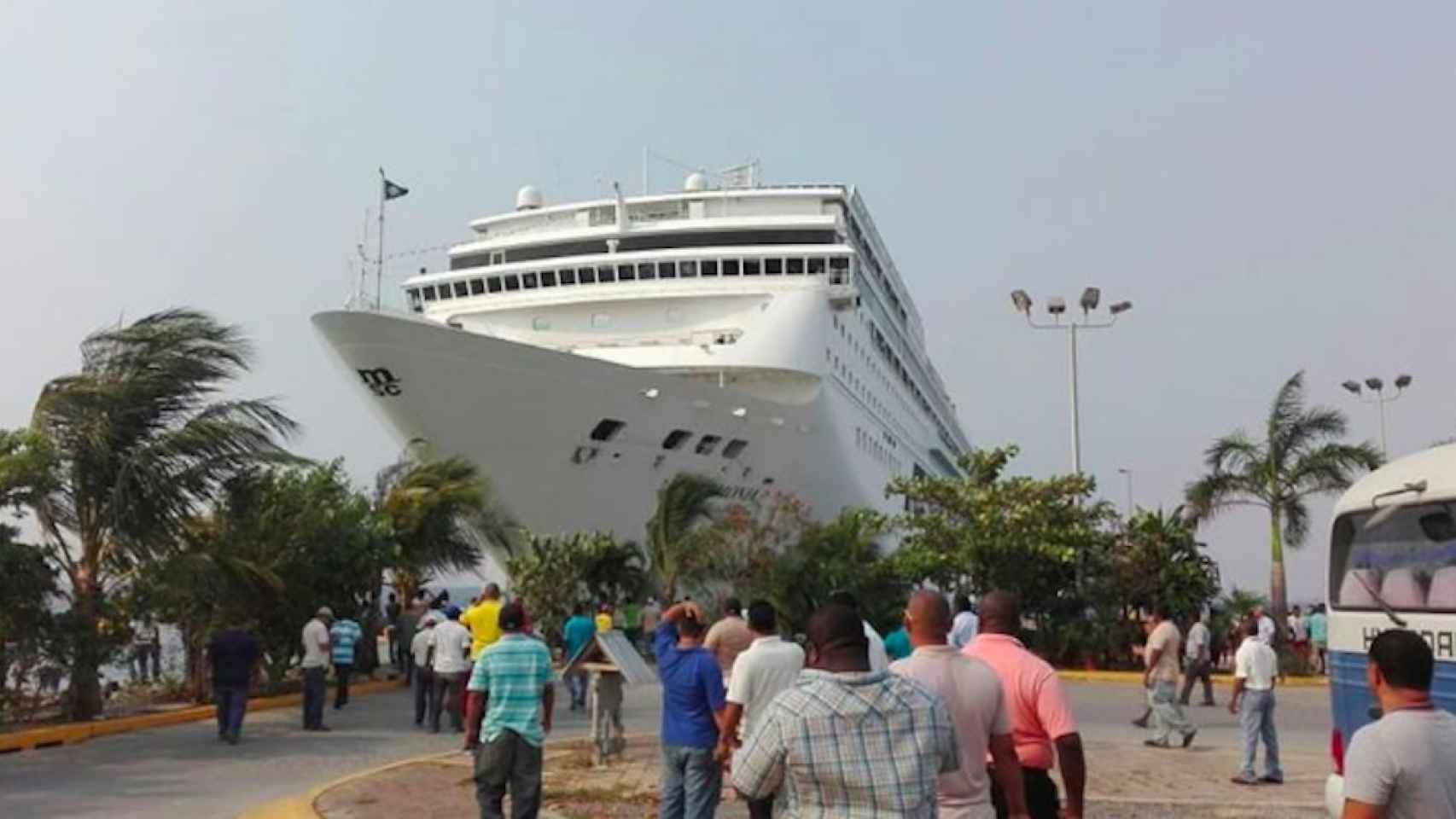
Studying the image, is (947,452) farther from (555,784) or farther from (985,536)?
(555,784)

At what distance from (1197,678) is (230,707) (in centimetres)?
1083

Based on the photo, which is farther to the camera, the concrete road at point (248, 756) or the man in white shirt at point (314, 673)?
the man in white shirt at point (314, 673)

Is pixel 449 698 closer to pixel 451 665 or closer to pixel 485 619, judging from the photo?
pixel 451 665

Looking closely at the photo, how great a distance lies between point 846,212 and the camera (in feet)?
121

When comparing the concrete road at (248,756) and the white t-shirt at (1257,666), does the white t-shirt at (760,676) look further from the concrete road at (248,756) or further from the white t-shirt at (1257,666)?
the white t-shirt at (1257,666)

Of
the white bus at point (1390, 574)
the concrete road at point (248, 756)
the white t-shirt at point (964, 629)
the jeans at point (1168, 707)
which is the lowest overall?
the concrete road at point (248, 756)

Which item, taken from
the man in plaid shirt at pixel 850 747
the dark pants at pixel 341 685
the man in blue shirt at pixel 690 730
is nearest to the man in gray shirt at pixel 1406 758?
the man in plaid shirt at pixel 850 747

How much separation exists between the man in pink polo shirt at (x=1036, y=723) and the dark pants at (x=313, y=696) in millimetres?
10346

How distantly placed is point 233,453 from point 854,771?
42.3ft

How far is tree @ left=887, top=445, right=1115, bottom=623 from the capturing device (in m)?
24.8

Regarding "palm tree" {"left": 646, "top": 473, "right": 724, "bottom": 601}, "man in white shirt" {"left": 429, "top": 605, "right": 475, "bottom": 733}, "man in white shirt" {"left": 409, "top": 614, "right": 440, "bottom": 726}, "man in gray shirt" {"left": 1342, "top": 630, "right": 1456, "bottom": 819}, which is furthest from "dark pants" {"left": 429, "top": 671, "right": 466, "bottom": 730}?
"palm tree" {"left": 646, "top": 473, "right": 724, "bottom": 601}

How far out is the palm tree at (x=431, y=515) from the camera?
2334 cm

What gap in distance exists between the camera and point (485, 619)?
12641mm

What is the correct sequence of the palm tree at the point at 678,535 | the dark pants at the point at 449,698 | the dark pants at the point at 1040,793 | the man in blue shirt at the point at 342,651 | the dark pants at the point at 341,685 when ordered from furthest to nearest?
the palm tree at the point at 678,535 < the dark pants at the point at 341,685 < the man in blue shirt at the point at 342,651 < the dark pants at the point at 449,698 < the dark pants at the point at 1040,793
